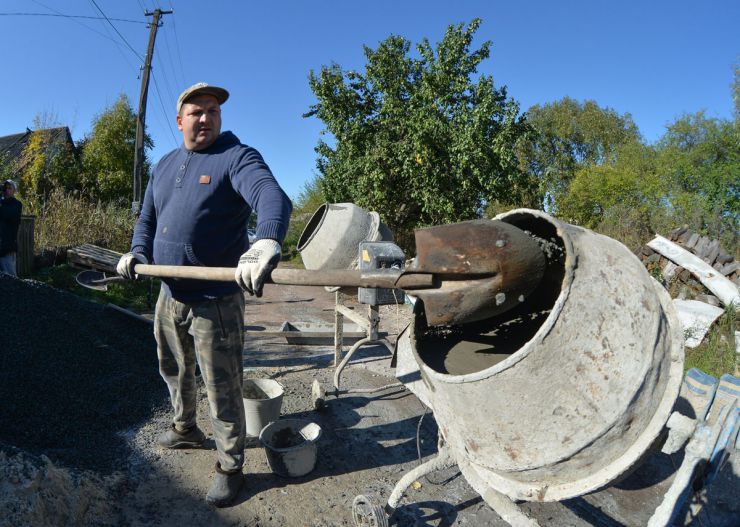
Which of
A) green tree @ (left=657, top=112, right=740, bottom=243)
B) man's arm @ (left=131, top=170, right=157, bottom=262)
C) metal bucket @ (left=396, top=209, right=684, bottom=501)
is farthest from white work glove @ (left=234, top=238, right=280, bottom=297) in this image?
green tree @ (left=657, top=112, right=740, bottom=243)

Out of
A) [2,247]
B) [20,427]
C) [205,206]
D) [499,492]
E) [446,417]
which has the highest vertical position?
[205,206]

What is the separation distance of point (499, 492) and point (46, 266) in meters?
9.18

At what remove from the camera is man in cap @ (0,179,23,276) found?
632cm

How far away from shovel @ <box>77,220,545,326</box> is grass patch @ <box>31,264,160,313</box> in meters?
6.40

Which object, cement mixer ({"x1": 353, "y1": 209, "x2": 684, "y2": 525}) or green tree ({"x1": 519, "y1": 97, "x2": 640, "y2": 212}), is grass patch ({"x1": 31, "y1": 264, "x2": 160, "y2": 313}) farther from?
green tree ({"x1": 519, "y1": 97, "x2": 640, "y2": 212})

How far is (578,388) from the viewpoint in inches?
53.4

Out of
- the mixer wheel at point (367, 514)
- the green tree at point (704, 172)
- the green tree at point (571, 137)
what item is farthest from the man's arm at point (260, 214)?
the green tree at point (571, 137)

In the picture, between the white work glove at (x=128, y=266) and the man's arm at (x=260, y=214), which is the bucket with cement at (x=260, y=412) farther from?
the man's arm at (x=260, y=214)

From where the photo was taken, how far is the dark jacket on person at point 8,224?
248 inches

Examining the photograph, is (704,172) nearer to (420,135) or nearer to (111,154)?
(420,135)

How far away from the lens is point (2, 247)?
20.9 feet

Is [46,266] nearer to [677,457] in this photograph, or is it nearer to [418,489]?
[418,489]

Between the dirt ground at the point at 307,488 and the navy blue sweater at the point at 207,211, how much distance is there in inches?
42.9

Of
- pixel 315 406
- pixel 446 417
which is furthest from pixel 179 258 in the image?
pixel 315 406
